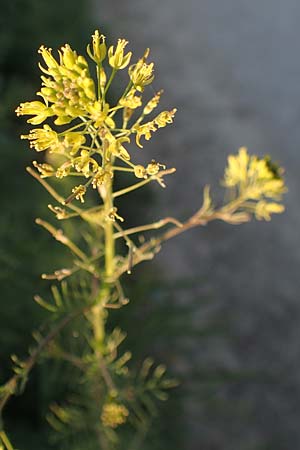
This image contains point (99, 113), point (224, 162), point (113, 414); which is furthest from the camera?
point (224, 162)

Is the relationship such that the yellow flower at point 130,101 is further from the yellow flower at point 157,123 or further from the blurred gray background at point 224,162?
the blurred gray background at point 224,162

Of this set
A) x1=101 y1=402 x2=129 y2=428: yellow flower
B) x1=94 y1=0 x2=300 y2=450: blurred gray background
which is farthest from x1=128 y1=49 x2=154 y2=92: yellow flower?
x1=94 y1=0 x2=300 y2=450: blurred gray background

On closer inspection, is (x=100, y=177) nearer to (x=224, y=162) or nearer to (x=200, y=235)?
(x=200, y=235)

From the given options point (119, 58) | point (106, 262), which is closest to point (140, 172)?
point (119, 58)

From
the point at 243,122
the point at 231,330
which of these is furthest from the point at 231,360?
the point at 243,122

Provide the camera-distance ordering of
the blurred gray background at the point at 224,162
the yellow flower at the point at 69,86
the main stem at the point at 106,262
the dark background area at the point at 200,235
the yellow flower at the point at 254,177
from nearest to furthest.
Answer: the yellow flower at the point at 69,86 → the main stem at the point at 106,262 → the yellow flower at the point at 254,177 → the dark background area at the point at 200,235 → the blurred gray background at the point at 224,162

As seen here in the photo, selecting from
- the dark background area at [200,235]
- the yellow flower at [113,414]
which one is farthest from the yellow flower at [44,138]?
the dark background area at [200,235]

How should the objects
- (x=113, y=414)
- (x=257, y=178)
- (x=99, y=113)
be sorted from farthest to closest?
(x=113, y=414) → (x=257, y=178) → (x=99, y=113)

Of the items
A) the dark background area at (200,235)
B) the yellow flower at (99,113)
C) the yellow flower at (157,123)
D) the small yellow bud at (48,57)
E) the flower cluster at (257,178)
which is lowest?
the yellow flower at (99,113)
